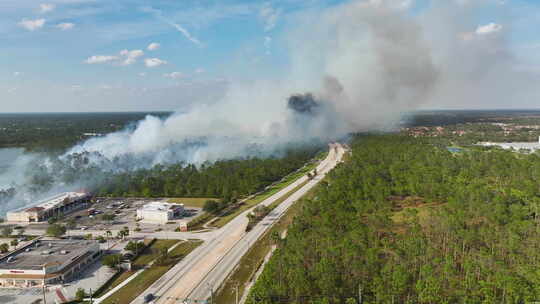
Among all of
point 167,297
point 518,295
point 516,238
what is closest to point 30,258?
point 167,297

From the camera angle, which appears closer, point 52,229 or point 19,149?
point 52,229

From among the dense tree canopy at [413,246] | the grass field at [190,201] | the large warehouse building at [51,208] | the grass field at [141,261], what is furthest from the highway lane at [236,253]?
the large warehouse building at [51,208]

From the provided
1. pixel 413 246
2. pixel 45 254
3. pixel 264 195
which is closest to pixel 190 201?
pixel 264 195

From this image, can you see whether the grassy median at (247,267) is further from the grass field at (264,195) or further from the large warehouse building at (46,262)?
the large warehouse building at (46,262)

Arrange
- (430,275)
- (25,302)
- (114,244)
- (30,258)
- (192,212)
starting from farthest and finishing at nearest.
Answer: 1. (192,212)
2. (114,244)
3. (30,258)
4. (25,302)
5. (430,275)

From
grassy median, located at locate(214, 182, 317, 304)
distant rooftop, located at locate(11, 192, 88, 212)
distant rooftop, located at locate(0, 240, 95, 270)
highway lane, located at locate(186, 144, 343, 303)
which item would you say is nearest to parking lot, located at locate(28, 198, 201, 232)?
distant rooftop, located at locate(11, 192, 88, 212)

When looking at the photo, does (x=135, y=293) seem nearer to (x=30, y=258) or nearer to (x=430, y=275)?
(x=30, y=258)
